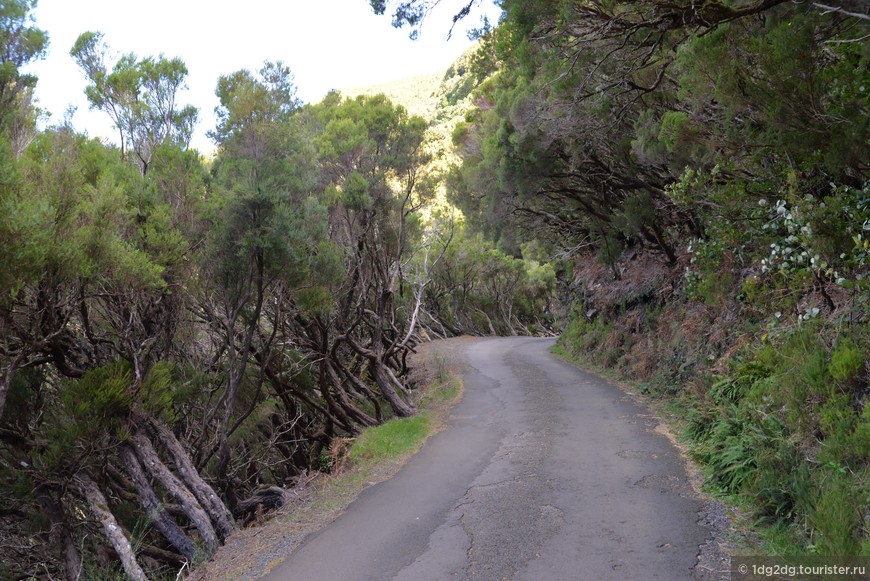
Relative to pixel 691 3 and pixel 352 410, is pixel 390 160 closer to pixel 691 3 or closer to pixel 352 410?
pixel 352 410

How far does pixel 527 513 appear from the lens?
6.35 metres

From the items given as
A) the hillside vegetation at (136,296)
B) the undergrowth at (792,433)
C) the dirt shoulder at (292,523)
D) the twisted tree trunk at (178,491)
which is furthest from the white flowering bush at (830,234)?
the twisted tree trunk at (178,491)

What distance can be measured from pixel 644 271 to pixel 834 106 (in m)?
11.3

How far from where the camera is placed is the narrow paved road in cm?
521

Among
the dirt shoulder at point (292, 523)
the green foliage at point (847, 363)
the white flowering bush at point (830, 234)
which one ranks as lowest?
the dirt shoulder at point (292, 523)

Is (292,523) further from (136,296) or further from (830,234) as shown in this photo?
(830,234)

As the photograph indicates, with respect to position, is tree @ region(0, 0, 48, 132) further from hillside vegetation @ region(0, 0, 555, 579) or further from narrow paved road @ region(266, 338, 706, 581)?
narrow paved road @ region(266, 338, 706, 581)

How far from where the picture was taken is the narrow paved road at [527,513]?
17.1 ft

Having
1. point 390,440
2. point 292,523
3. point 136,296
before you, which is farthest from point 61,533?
point 390,440

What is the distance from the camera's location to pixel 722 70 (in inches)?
237

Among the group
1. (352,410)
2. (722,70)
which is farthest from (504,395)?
(722,70)

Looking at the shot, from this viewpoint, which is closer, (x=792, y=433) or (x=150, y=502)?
(x=792, y=433)

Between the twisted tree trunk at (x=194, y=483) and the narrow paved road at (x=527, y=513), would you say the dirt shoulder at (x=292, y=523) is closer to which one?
the narrow paved road at (x=527, y=513)

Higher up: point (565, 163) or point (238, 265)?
point (565, 163)
